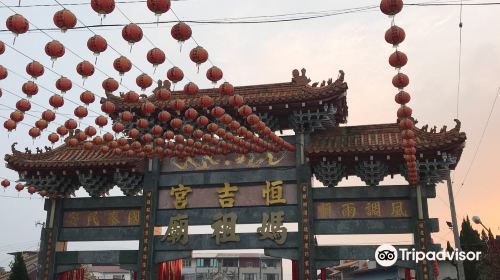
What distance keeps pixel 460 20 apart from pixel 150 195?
27.8 ft

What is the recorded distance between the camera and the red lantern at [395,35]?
5923 millimetres

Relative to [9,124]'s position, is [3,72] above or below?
above

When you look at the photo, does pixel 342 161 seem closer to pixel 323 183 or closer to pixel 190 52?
pixel 323 183

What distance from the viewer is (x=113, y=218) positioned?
1278cm

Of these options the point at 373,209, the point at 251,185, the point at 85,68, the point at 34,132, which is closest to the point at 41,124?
the point at 34,132

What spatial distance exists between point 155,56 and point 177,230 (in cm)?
650

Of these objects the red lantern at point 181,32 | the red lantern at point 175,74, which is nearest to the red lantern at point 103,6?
the red lantern at point 181,32

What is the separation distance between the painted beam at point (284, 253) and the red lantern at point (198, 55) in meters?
6.15

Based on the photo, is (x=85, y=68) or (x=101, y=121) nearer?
(x=85, y=68)

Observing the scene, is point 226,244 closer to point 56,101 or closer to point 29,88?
point 56,101

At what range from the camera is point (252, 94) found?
1325 cm

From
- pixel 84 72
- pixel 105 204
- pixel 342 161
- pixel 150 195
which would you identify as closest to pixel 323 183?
pixel 342 161

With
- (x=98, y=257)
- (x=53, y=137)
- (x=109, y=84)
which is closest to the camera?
(x=109, y=84)

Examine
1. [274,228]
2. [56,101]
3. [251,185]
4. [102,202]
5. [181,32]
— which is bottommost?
[274,228]
